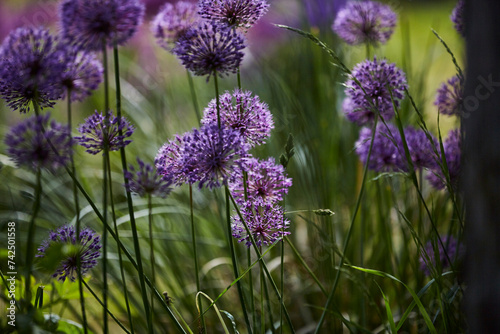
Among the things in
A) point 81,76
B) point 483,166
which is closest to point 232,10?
point 81,76

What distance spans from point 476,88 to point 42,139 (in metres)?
Answer: 0.67

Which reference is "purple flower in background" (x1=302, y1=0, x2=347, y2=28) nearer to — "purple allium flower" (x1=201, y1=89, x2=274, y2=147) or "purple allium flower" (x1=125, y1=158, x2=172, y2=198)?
"purple allium flower" (x1=201, y1=89, x2=274, y2=147)

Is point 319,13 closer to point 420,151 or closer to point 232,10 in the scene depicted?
point 420,151

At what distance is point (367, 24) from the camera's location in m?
1.35

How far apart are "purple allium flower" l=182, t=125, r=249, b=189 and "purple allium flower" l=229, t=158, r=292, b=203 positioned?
0.26 ft

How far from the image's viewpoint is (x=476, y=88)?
0.73 meters

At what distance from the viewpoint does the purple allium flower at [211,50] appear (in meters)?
0.82

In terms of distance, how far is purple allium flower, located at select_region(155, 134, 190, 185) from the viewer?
0.80 m

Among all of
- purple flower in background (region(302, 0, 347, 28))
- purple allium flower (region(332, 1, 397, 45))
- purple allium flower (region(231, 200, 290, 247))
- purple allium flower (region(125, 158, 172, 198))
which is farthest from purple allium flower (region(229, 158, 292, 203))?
purple flower in background (region(302, 0, 347, 28))

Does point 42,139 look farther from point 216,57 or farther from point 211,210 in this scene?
point 211,210

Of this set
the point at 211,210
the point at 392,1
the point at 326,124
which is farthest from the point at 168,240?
the point at 392,1

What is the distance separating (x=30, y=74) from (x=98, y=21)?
0.15 metres

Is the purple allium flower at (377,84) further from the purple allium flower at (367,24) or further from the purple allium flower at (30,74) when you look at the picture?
the purple allium flower at (30,74)

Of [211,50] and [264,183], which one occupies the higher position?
[211,50]
